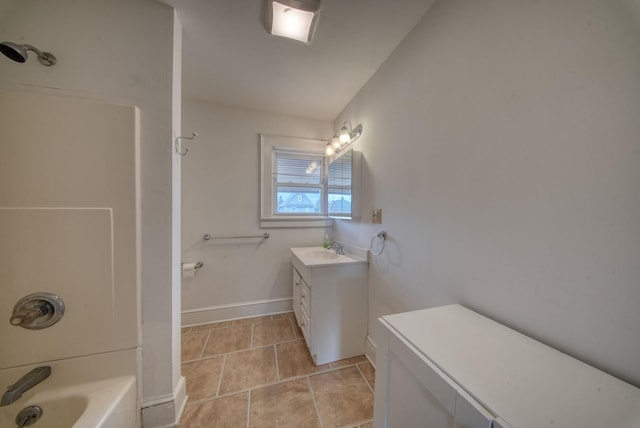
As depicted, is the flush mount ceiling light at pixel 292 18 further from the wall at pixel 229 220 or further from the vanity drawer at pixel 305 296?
the vanity drawer at pixel 305 296

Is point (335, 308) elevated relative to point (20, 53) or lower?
lower

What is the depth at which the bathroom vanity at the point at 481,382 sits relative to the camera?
1.43 feet

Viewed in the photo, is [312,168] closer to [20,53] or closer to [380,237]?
[380,237]

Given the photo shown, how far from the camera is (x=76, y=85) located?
39.8 inches

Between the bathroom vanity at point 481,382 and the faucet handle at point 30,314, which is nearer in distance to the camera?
the bathroom vanity at point 481,382

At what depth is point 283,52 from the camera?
4.77 ft

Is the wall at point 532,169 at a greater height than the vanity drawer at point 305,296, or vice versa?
the wall at point 532,169

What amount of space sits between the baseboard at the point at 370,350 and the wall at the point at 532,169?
24.1 inches

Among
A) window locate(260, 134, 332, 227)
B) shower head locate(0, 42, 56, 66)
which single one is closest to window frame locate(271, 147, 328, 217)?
window locate(260, 134, 332, 227)

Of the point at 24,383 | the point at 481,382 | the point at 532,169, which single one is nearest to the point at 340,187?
the point at 532,169

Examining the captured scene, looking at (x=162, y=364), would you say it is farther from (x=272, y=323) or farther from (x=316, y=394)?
(x=272, y=323)

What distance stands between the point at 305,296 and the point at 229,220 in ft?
3.97

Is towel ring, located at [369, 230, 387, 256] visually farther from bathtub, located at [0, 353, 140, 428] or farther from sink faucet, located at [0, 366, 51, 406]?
sink faucet, located at [0, 366, 51, 406]

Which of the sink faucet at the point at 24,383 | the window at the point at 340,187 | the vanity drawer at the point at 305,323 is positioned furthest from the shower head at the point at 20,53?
the vanity drawer at the point at 305,323
